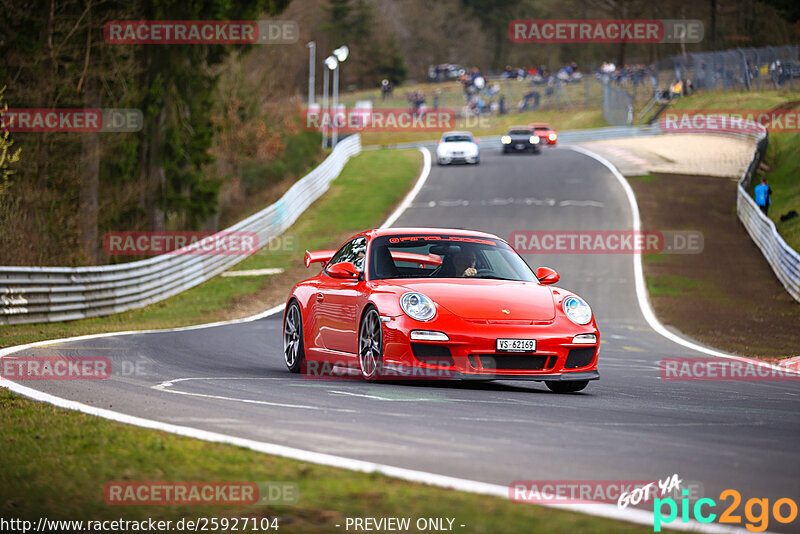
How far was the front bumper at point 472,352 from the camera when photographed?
9.52 m

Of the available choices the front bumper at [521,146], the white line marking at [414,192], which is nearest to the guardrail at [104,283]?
the white line marking at [414,192]

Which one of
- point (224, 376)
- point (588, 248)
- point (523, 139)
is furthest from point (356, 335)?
point (523, 139)

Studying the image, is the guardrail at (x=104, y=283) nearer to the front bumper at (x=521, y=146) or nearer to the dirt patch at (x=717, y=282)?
the dirt patch at (x=717, y=282)

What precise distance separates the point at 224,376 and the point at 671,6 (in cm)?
8858

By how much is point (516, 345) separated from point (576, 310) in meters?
0.90

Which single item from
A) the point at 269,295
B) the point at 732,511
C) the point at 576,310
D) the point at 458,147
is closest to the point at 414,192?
the point at 458,147

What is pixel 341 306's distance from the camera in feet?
35.6

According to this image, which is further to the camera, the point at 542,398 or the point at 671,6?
the point at 671,6

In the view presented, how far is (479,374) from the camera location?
9.49m

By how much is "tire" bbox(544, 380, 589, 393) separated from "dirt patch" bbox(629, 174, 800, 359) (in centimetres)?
722

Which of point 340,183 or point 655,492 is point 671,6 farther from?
point 655,492

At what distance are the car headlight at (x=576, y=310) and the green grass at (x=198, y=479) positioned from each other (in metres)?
4.60

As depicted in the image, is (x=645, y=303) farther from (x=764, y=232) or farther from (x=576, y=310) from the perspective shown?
(x=576, y=310)

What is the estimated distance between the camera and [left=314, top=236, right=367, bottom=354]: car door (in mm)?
10594
